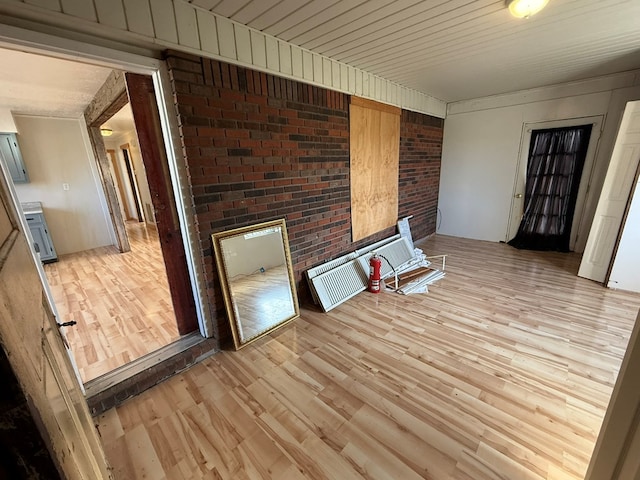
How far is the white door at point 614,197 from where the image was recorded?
2867 mm

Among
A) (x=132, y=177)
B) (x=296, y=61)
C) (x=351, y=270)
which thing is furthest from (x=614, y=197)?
(x=132, y=177)

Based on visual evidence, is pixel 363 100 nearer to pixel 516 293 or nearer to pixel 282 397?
pixel 516 293

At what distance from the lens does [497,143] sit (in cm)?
460

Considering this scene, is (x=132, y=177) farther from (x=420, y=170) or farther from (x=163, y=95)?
(x=420, y=170)

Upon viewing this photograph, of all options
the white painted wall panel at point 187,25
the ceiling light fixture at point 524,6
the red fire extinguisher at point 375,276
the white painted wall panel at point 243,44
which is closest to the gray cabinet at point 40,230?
the white painted wall panel at point 187,25

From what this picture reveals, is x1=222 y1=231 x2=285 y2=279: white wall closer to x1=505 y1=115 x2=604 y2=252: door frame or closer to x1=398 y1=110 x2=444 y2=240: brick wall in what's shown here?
x1=398 y1=110 x2=444 y2=240: brick wall

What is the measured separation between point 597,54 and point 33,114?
7.67 metres

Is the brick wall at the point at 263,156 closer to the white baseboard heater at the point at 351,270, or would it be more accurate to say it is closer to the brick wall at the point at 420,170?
the white baseboard heater at the point at 351,270

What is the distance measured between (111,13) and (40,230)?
14.8 ft

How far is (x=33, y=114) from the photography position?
4.21m

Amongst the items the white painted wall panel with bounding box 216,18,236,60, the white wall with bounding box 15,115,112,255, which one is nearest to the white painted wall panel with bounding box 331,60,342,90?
the white painted wall panel with bounding box 216,18,236,60

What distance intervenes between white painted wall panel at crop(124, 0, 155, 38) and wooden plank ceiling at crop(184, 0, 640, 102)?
33 cm

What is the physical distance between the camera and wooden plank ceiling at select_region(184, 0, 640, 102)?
6.10ft

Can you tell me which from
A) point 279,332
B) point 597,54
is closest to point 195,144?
point 279,332
